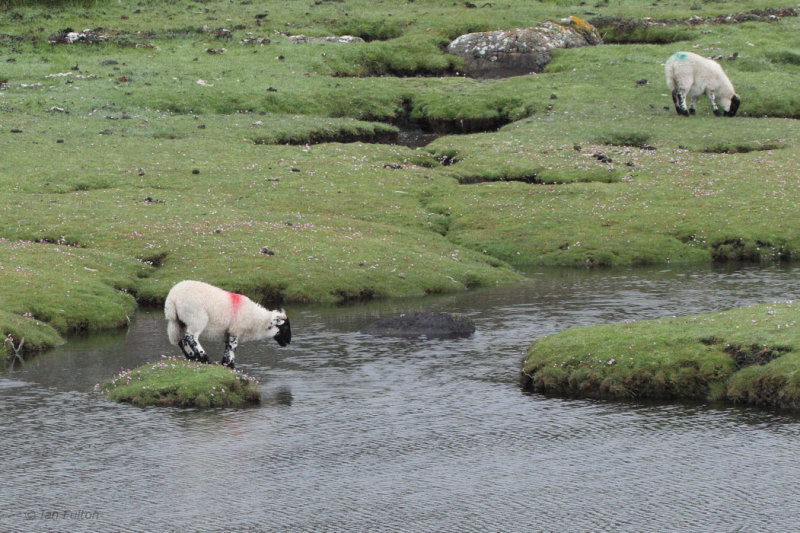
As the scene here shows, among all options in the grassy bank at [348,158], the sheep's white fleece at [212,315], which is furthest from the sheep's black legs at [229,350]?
the grassy bank at [348,158]

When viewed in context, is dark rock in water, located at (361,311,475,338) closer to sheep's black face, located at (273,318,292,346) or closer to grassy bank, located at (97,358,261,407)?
sheep's black face, located at (273,318,292,346)

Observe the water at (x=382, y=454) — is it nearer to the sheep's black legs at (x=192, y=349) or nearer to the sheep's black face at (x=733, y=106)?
the sheep's black legs at (x=192, y=349)

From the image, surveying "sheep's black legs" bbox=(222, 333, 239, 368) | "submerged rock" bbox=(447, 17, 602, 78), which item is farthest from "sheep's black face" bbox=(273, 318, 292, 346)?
"submerged rock" bbox=(447, 17, 602, 78)

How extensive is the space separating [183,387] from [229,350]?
280 centimetres

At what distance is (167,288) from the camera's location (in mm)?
36500

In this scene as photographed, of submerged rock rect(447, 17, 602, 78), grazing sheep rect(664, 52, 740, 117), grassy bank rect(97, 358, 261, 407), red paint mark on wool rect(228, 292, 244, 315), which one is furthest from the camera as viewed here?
submerged rock rect(447, 17, 602, 78)

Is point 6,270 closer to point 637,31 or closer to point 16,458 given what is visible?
point 16,458

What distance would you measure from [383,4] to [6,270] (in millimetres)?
67283

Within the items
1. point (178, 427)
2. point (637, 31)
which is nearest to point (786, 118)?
point (637, 31)

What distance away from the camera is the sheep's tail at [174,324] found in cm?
2564

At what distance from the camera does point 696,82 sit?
65312 millimetres

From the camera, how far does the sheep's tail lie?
2564cm

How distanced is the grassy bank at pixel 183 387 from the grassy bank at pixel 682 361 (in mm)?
7089

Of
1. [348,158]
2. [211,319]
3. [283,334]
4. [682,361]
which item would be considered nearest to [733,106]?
[348,158]
